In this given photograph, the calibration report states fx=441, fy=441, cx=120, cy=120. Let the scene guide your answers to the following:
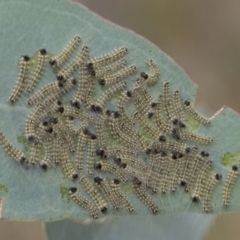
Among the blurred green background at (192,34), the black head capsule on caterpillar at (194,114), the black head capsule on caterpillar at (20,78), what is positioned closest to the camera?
the black head capsule on caterpillar at (20,78)

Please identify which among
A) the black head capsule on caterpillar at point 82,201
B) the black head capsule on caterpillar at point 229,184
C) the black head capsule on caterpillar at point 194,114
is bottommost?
the black head capsule on caterpillar at point 82,201

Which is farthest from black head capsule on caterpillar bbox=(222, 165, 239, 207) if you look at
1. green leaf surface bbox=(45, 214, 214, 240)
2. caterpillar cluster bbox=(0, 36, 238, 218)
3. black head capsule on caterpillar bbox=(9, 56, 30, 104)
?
black head capsule on caterpillar bbox=(9, 56, 30, 104)

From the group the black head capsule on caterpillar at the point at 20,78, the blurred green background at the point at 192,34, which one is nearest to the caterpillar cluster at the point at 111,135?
the black head capsule on caterpillar at the point at 20,78

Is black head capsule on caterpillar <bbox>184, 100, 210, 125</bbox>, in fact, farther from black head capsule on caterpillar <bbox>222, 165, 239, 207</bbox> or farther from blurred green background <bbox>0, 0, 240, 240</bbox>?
blurred green background <bbox>0, 0, 240, 240</bbox>

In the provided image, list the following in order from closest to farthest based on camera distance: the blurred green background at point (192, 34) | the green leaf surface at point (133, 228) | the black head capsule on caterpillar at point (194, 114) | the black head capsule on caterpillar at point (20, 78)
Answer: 1. the black head capsule on caterpillar at point (20, 78)
2. the black head capsule on caterpillar at point (194, 114)
3. the green leaf surface at point (133, 228)
4. the blurred green background at point (192, 34)

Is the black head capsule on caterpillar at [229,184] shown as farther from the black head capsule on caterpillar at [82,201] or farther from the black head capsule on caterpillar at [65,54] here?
the black head capsule on caterpillar at [65,54]

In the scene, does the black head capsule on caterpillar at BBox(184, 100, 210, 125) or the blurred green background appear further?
the blurred green background
